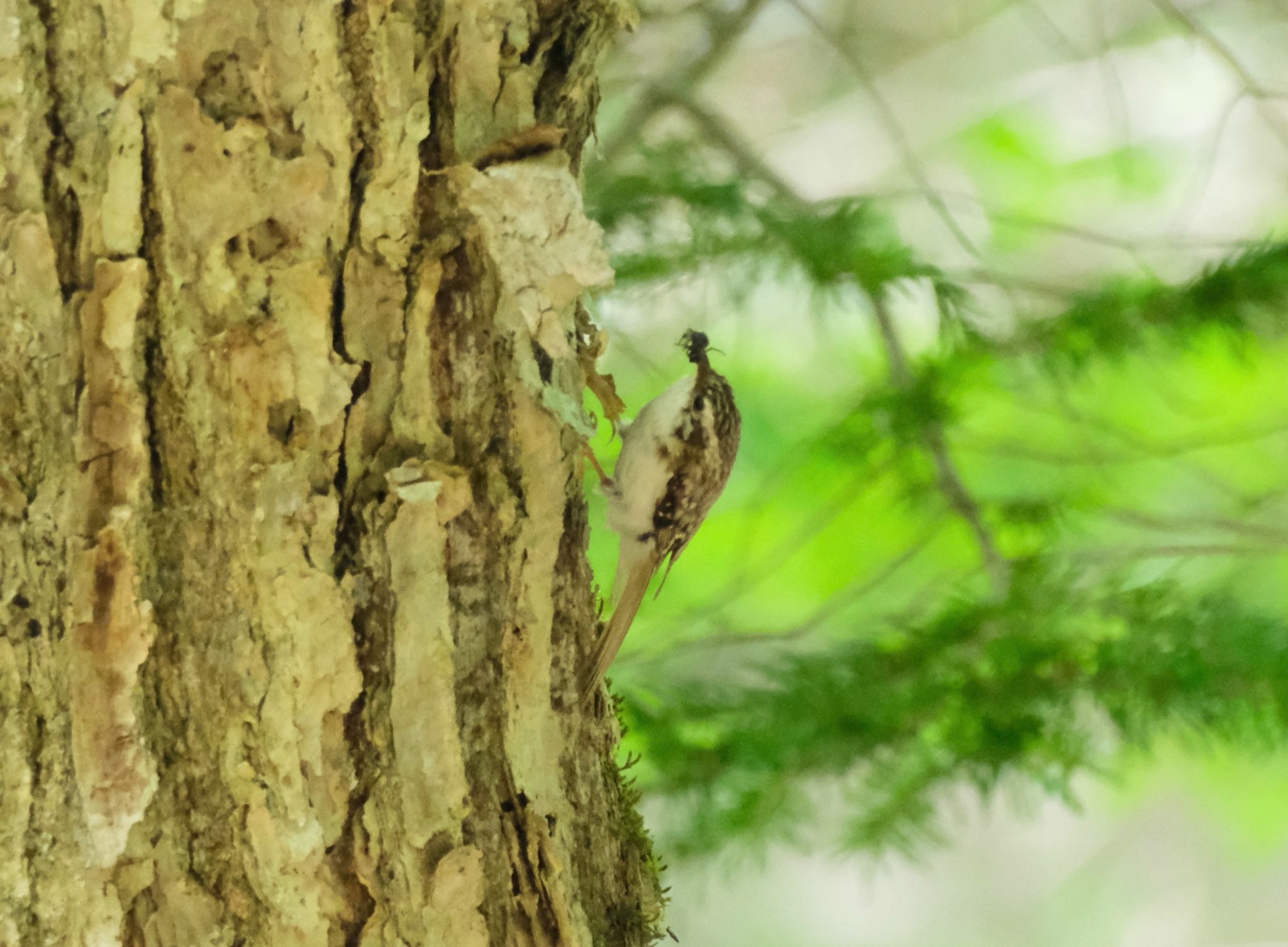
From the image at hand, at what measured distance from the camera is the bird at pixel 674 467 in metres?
0.94

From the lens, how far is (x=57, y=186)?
1.59ft

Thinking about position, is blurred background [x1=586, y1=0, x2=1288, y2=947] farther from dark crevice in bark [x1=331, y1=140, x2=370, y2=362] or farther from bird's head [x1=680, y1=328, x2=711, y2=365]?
dark crevice in bark [x1=331, y1=140, x2=370, y2=362]

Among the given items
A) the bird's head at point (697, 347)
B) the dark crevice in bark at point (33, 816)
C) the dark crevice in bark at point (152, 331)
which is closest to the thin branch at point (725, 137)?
the bird's head at point (697, 347)

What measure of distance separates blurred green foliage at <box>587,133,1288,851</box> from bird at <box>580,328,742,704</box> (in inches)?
9.3

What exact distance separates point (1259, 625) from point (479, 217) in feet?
3.31

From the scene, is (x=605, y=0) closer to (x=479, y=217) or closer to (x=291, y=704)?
(x=479, y=217)

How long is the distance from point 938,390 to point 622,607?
2.03 ft

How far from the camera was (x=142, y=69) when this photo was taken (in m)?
0.49

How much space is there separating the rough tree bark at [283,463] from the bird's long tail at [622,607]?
0.22 feet

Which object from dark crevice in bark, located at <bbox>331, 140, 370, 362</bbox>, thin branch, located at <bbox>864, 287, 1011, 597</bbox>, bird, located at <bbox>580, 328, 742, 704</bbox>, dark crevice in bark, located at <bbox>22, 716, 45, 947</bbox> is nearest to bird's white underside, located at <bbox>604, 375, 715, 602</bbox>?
bird, located at <bbox>580, 328, 742, 704</bbox>

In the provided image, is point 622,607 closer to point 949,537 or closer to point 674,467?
point 674,467

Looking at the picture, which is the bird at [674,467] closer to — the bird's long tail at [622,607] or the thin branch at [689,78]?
the bird's long tail at [622,607]

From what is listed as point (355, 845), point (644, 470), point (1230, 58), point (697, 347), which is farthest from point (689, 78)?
point (355, 845)

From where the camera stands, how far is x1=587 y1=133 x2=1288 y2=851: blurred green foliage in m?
1.10
